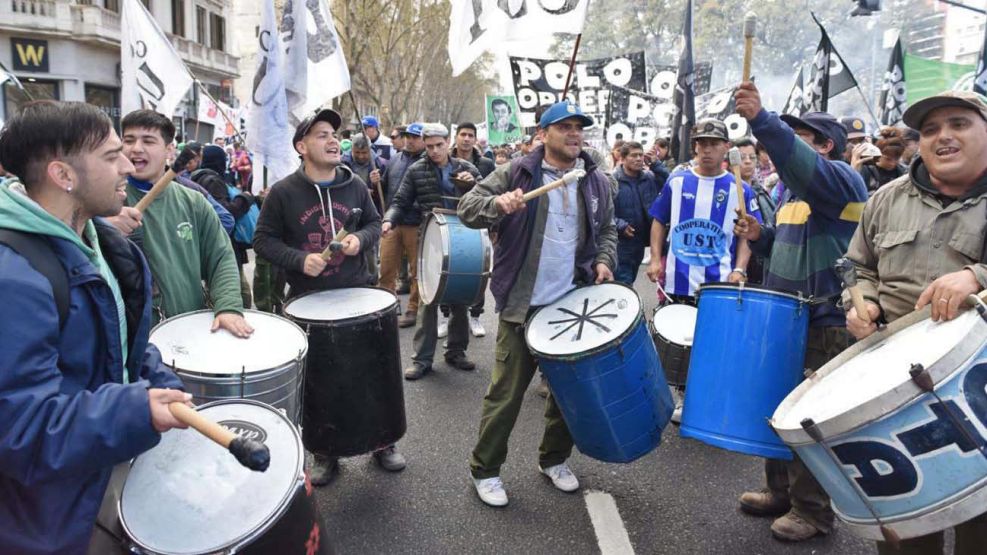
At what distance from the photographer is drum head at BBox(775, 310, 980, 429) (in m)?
1.95

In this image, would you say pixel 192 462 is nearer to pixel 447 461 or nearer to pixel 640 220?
pixel 447 461

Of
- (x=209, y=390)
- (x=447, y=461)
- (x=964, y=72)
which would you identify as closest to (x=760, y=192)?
(x=447, y=461)

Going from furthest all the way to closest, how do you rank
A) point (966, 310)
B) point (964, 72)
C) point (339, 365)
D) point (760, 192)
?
point (964, 72) < point (760, 192) < point (339, 365) < point (966, 310)

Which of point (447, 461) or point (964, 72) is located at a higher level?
point (964, 72)

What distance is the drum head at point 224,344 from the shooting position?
266 cm

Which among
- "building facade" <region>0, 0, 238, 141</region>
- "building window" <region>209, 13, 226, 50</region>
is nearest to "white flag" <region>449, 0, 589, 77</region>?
"building facade" <region>0, 0, 238, 141</region>

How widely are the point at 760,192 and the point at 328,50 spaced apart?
3.81m

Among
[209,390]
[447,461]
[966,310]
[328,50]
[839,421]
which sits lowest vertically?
[447,461]

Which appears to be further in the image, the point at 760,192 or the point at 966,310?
the point at 760,192

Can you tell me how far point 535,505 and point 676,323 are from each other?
1.55m

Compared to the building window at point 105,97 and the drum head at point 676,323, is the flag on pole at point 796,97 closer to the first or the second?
the drum head at point 676,323

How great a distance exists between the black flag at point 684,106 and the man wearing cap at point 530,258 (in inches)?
58.5

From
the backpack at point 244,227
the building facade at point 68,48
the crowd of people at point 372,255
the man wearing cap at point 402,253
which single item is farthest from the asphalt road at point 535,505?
the building facade at point 68,48

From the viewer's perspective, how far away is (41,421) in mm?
1494
